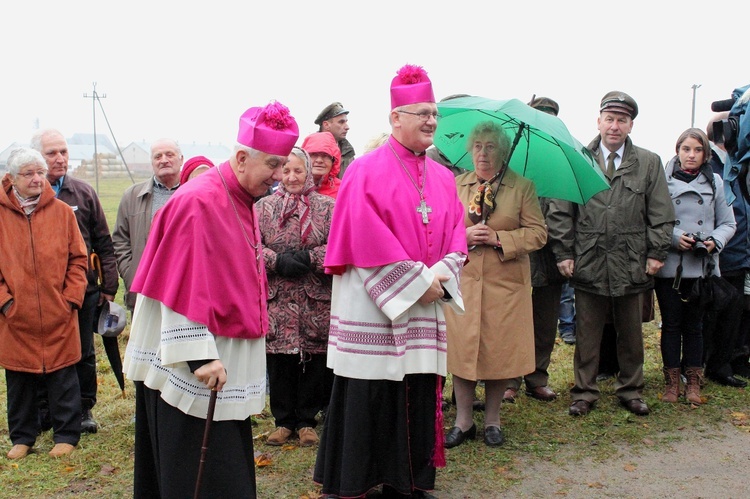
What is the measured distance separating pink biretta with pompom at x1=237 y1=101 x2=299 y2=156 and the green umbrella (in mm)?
2052

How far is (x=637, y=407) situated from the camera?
251 inches

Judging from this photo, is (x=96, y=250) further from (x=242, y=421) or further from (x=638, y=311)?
(x=638, y=311)

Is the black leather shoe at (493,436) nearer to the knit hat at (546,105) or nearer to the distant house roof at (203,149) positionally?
the knit hat at (546,105)

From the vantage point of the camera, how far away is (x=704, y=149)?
6812 mm

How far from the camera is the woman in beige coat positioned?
18.3 ft

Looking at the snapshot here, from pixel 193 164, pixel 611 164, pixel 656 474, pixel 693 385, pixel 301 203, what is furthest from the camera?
pixel 693 385

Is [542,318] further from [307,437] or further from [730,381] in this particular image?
[307,437]

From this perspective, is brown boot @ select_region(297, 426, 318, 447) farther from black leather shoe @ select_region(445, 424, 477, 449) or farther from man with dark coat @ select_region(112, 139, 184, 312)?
man with dark coat @ select_region(112, 139, 184, 312)

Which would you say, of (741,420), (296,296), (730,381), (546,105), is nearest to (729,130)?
(296,296)

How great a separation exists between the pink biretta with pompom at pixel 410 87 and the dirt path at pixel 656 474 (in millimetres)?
2469

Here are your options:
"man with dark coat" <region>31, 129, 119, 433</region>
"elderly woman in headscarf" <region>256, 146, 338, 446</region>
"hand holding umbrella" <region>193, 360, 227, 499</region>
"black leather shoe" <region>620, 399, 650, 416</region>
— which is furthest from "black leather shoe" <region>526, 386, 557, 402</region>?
"hand holding umbrella" <region>193, 360, 227, 499</region>

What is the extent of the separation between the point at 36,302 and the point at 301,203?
2016mm

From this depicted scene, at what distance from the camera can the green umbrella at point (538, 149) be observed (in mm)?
5422

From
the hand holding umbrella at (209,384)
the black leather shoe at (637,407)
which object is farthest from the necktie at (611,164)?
the hand holding umbrella at (209,384)
